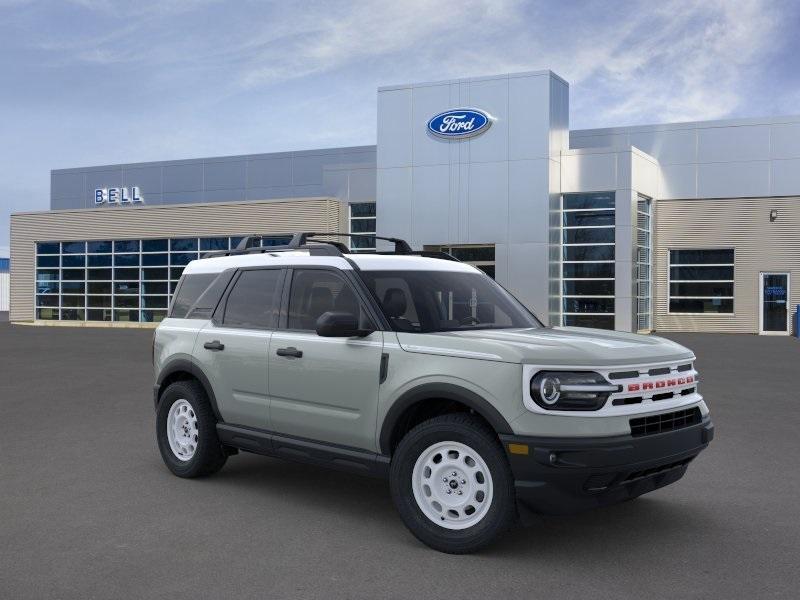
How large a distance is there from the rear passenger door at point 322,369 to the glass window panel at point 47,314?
122ft

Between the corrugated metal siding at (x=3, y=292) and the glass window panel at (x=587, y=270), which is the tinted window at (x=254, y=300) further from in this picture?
the corrugated metal siding at (x=3, y=292)

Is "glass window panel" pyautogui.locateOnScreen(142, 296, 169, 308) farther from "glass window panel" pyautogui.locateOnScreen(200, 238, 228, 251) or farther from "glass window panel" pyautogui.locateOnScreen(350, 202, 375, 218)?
"glass window panel" pyautogui.locateOnScreen(350, 202, 375, 218)

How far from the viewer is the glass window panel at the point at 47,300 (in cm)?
4047

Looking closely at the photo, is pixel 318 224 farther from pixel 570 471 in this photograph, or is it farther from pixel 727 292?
pixel 570 471

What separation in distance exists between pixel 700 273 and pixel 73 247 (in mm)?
27629

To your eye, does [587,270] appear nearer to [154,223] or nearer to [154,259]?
[154,259]

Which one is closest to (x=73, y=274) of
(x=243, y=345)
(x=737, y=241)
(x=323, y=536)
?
(x=737, y=241)

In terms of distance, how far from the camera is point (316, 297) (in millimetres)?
6398

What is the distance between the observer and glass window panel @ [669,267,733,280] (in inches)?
1287

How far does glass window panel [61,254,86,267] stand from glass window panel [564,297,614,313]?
→ 2253 centimetres

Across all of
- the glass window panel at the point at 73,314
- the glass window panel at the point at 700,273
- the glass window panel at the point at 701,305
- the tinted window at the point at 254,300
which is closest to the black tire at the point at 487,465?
the tinted window at the point at 254,300

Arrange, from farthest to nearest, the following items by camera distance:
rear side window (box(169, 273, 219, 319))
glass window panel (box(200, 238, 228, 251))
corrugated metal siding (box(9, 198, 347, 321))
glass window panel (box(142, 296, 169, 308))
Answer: glass window panel (box(142, 296, 169, 308))
glass window panel (box(200, 238, 228, 251))
corrugated metal siding (box(9, 198, 347, 321))
rear side window (box(169, 273, 219, 319))

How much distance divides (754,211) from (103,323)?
2758 cm

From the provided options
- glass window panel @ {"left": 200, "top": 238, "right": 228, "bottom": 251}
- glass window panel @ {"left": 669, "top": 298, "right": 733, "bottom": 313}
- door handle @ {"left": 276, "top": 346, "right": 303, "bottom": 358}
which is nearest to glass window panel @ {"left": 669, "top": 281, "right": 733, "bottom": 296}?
glass window panel @ {"left": 669, "top": 298, "right": 733, "bottom": 313}
